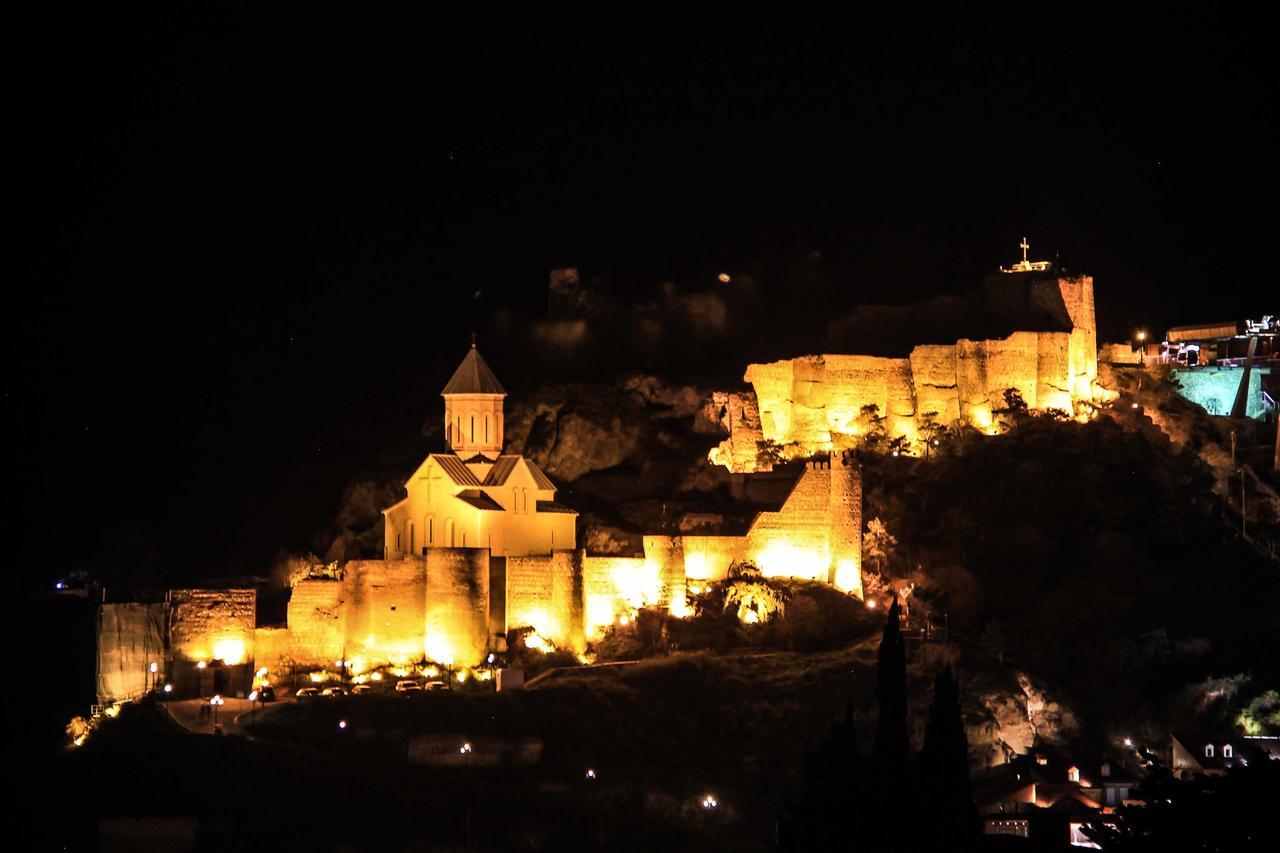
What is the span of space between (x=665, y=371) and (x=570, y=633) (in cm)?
1595

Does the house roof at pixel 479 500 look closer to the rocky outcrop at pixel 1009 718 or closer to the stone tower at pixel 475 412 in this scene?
the stone tower at pixel 475 412

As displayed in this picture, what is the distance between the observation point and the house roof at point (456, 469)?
6397 cm

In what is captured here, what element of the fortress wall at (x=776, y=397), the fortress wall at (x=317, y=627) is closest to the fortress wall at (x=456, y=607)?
the fortress wall at (x=317, y=627)

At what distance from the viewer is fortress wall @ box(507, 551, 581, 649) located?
6009 centimetres

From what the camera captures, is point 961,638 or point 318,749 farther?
point 961,638

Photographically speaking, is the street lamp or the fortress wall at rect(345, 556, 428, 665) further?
the fortress wall at rect(345, 556, 428, 665)

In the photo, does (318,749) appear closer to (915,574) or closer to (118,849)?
(118,849)

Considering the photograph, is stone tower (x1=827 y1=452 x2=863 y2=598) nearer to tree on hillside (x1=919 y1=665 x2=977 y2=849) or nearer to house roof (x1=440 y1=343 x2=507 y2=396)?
house roof (x1=440 y1=343 x2=507 y2=396)

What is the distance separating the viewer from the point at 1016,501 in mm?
65812

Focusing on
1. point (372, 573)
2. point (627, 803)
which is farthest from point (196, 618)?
point (627, 803)

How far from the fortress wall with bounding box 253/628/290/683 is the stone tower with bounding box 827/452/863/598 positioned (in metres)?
13.7

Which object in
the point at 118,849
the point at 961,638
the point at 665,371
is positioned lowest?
the point at 118,849

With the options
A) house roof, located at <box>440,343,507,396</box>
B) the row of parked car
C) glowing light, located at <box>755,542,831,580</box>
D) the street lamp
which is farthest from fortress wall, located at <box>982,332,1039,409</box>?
the street lamp

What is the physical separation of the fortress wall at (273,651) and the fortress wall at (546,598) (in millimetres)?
5472
